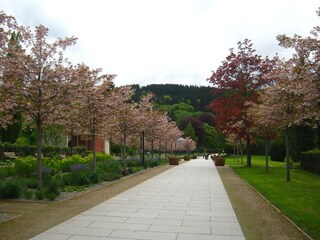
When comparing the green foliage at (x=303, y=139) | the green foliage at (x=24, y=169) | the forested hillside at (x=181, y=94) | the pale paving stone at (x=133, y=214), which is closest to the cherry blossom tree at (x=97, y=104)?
the green foliage at (x=24, y=169)

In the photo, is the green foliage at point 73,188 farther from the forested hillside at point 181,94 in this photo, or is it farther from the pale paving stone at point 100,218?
the forested hillside at point 181,94

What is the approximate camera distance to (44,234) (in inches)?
249

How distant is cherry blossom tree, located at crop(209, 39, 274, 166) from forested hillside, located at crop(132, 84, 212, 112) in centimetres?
9581

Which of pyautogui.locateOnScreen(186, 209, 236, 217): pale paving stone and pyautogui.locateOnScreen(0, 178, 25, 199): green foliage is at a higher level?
pyautogui.locateOnScreen(0, 178, 25, 199): green foliage

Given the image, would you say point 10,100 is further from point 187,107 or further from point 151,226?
point 187,107

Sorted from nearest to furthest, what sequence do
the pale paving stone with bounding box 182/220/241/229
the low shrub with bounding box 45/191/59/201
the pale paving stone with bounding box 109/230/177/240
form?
1. the pale paving stone with bounding box 109/230/177/240
2. the pale paving stone with bounding box 182/220/241/229
3. the low shrub with bounding box 45/191/59/201

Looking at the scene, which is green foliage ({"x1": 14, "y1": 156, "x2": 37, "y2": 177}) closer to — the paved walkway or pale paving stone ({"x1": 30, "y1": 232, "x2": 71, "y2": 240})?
the paved walkway

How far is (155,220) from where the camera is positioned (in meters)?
7.59

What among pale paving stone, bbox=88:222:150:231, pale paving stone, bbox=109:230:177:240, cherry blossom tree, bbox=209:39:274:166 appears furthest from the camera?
cherry blossom tree, bbox=209:39:274:166

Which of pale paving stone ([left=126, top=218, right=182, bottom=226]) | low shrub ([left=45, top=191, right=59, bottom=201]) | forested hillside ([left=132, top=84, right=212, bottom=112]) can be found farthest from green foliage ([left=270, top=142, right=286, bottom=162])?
forested hillside ([left=132, top=84, right=212, bottom=112])

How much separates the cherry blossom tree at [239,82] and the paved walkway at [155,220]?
1573 cm

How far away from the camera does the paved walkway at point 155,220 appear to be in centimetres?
634

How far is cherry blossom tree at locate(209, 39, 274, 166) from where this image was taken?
26.5 metres

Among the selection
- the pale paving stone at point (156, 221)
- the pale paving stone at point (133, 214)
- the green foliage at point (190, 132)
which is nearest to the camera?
the pale paving stone at point (156, 221)
